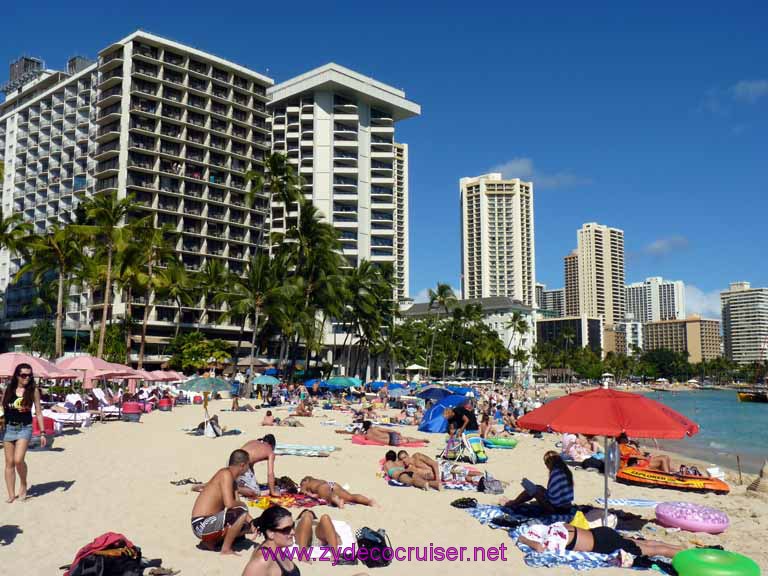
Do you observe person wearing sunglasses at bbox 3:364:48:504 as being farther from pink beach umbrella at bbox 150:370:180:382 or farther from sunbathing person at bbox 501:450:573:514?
pink beach umbrella at bbox 150:370:180:382

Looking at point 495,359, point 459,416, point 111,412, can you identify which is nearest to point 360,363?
point 495,359

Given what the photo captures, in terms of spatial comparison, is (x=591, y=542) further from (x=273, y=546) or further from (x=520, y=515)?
(x=273, y=546)

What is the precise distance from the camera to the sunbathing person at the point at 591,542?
23.5 ft

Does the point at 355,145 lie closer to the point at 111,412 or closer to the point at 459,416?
the point at 111,412

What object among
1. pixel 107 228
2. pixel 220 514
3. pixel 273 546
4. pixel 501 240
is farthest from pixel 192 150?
pixel 501 240

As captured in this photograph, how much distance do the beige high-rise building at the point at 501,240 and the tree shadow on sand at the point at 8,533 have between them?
499 ft

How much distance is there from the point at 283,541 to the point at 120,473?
7288 mm

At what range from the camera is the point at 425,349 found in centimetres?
9250

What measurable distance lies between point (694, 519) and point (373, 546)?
4.94m

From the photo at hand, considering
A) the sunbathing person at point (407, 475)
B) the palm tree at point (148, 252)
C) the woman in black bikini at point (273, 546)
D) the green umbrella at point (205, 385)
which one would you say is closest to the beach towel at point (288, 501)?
the sunbathing person at point (407, 475)

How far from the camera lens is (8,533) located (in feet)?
24.6

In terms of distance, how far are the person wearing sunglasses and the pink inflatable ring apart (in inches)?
344

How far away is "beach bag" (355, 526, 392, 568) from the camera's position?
6871 millimetres

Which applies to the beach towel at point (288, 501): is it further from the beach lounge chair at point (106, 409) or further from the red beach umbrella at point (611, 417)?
the beach lounge chair at point (106, 409)
